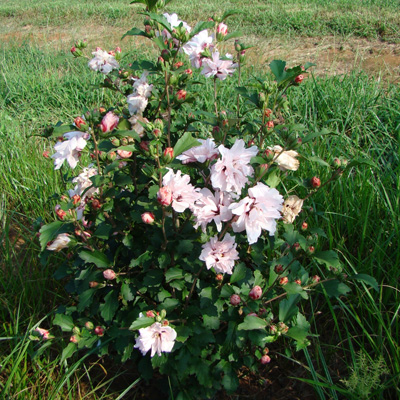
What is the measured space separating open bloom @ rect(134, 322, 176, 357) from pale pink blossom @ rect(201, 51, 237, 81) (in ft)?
2.82

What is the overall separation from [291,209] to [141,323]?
0.57 metres

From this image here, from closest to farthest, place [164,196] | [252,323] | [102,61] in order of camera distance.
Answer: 1. [164,196]
2. [252,323]
3. [102,61]

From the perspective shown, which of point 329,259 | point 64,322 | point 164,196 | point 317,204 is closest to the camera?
point 164,196

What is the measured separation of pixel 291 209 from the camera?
1261 mm

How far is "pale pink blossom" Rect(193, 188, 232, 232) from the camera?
104 centimetres

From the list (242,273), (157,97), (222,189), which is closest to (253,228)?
(222,189)

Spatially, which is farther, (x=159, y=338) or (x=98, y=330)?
(x=98, y=330)

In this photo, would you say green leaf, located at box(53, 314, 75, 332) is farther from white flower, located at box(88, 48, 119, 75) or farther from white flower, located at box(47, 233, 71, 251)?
white flower, located at box(88, 48, 119, 75)

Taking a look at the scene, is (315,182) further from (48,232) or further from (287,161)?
(48,232)

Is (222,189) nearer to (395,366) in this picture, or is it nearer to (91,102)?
(395,366)

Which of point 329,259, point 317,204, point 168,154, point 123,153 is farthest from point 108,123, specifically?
point 317,204

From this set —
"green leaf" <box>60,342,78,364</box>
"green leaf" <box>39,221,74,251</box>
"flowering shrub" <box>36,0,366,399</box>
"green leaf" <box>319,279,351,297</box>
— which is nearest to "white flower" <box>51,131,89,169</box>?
"flowering shrub" <box>36,0,366,399</box>

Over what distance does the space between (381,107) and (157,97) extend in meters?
1.78

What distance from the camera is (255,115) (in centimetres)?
275
